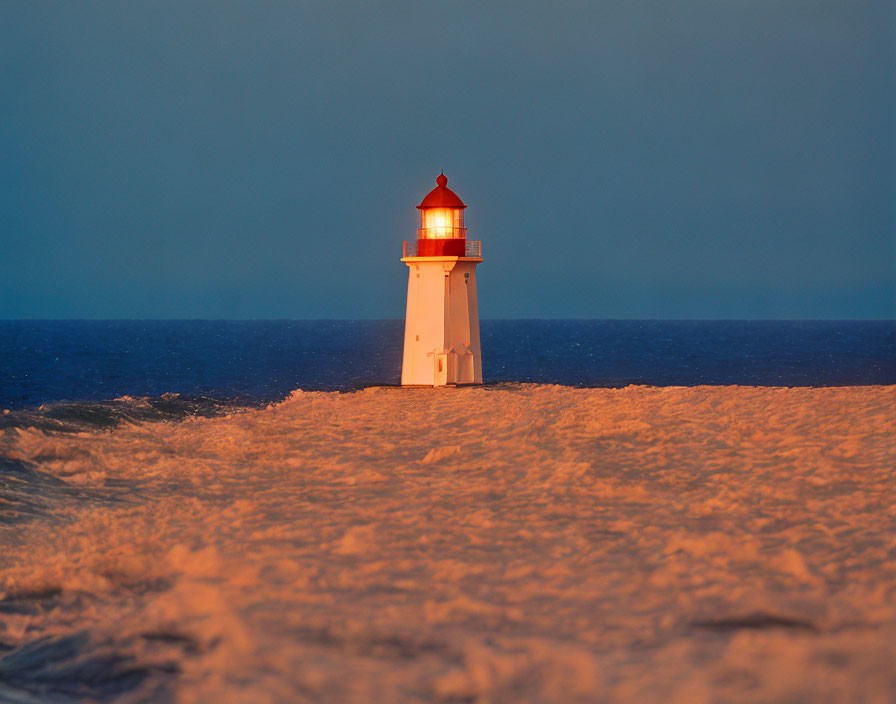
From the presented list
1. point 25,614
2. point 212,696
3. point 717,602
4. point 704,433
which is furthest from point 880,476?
point 25,614

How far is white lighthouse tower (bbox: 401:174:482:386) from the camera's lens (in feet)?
98.6

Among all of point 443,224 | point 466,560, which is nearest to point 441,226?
point 443,224

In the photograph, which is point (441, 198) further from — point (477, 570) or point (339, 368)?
point (339, 368)

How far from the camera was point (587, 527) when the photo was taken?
7.91m

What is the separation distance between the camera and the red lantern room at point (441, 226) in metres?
30.2

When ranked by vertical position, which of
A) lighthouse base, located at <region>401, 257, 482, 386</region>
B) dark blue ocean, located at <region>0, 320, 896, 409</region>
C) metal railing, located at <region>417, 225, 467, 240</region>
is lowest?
dark blue ocean, located at <region>0, 320, 896, 409</region>

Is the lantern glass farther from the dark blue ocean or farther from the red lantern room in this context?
the dark blue ocean

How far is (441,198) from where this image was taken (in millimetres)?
30766

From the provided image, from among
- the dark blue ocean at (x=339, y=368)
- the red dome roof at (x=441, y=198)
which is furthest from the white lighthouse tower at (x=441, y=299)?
the dark blue ocean at (x=339, y=368)

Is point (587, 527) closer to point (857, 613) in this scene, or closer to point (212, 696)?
point (857, 613)

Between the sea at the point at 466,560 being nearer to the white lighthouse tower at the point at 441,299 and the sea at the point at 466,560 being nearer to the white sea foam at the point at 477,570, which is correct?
the white sea foam at the point at 477,570

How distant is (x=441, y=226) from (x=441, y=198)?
1.08 meters

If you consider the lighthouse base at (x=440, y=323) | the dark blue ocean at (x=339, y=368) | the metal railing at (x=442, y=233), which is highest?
the metal railing at (x=442, y=233)

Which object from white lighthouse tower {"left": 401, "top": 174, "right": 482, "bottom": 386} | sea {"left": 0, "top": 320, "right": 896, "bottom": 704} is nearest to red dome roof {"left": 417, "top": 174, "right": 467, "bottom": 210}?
white lighthouse tower {"left": 401, "top": 174, "right": 482, "bottom": 386}
